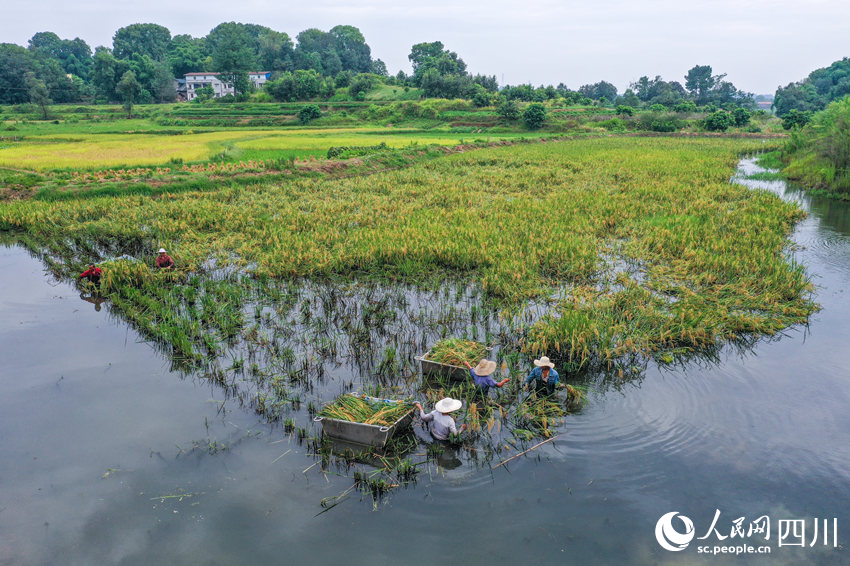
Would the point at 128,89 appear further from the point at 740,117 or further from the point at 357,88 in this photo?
the point at 740,117

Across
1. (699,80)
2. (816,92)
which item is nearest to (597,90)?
(699,80)

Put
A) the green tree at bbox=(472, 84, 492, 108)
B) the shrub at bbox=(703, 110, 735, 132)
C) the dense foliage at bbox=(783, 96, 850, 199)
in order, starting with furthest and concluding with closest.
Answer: the green tree at bbox=(472, 84, 492, 108) → the shrub at bbox=(703, 110, 735, 132) → the dense foliage at bbox=(783, 96, 850, 199)

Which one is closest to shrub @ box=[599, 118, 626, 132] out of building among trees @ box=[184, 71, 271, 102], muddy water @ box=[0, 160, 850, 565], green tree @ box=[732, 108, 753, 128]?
green tree @ box=[732, 108, 753, 128]

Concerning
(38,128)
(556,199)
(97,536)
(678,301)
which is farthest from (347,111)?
A: (97,536)

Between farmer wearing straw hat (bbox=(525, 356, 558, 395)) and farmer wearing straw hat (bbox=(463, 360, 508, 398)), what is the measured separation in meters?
0.39

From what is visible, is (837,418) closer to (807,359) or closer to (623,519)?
(807,359)

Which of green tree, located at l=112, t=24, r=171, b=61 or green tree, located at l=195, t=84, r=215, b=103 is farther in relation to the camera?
green tree, located at l=112, t=24, r=171, b=61

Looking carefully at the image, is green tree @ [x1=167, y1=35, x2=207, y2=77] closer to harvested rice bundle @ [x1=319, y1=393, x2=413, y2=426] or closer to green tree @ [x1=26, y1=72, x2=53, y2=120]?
green tree @ [x1=26, y1=72, x2=53, y2=120]

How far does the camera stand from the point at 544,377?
19.1 ft

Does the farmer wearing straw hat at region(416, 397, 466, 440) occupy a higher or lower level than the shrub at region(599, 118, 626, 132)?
lower

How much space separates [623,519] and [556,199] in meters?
12.8

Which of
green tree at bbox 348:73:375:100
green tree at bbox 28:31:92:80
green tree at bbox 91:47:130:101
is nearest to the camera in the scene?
green tree at bbox 91:47:130:101

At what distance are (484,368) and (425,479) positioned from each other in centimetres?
149

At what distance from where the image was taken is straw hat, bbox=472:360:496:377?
5.67 metres
